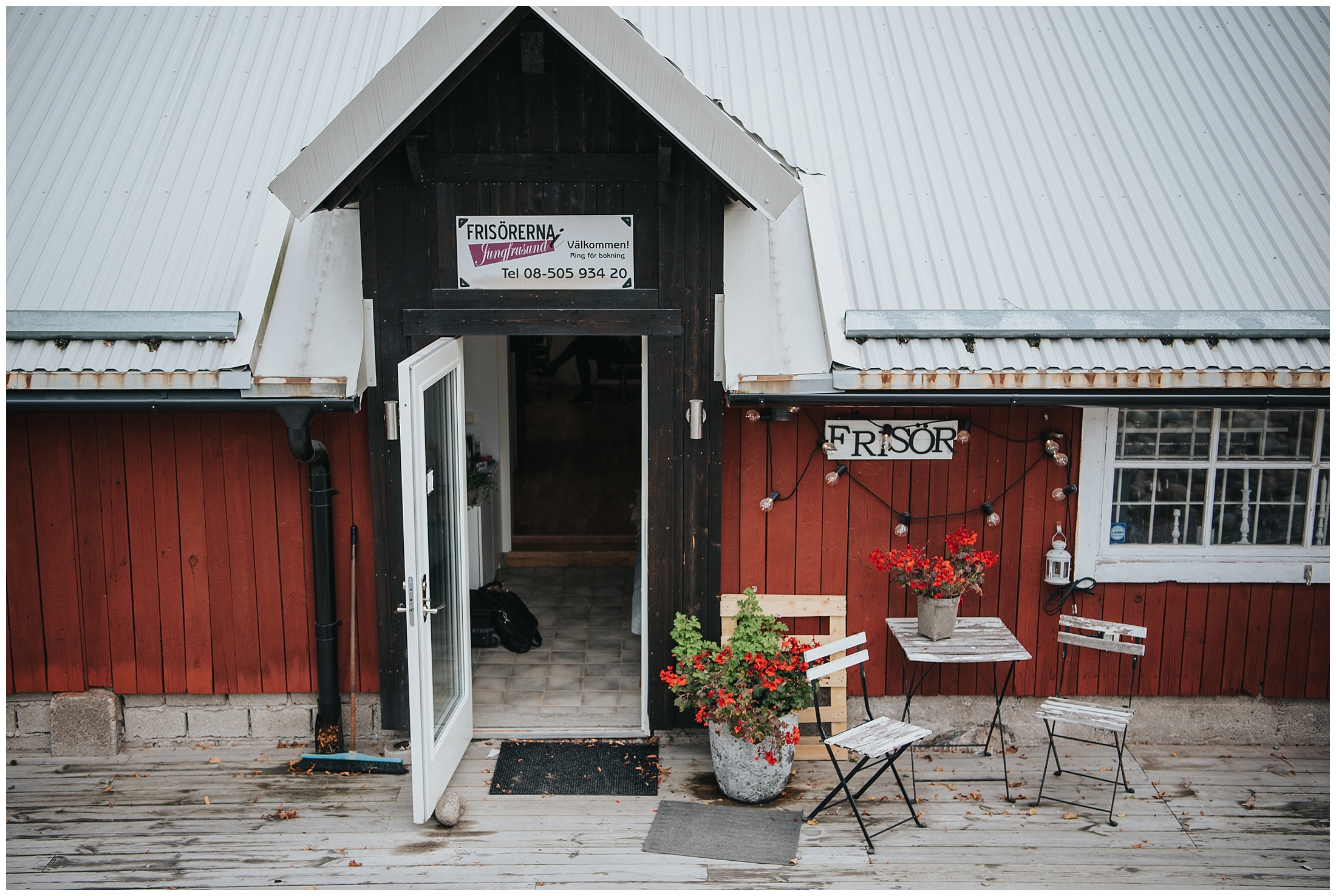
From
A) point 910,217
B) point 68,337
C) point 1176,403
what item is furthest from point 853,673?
Result: point 68,337

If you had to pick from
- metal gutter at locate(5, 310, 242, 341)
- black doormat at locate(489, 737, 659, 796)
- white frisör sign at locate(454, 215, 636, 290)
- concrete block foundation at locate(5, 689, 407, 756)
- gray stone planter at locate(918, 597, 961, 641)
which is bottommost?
black doormat at locate(489, 737, 659, 796)

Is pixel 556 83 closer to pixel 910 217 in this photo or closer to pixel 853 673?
pixel 910 217

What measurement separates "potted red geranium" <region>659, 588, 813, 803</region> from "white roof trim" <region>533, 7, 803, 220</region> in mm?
2404

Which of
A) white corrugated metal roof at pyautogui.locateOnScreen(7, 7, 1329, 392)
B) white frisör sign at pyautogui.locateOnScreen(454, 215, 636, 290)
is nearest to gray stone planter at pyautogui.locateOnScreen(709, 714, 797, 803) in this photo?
white corrugated metal roof at pyautogui.locateOnScreen(7, 7, 1329, 392)

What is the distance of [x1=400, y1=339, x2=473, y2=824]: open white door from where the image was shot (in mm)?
5340

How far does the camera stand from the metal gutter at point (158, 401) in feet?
18.5

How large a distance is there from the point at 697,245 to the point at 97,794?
4737 mm

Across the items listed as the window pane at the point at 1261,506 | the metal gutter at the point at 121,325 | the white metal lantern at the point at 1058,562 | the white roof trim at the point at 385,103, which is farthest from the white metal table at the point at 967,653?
the metal gutter at the point at 121,325

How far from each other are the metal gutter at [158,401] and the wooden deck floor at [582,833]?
2.25 metres

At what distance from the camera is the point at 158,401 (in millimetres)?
5668

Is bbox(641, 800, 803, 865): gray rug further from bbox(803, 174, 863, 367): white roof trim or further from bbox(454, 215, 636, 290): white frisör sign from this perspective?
bbox(454, 215, 636, 290): white frisör sign

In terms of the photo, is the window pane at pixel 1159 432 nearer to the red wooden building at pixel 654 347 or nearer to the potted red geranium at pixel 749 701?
the red wooden building at pixel 654 347

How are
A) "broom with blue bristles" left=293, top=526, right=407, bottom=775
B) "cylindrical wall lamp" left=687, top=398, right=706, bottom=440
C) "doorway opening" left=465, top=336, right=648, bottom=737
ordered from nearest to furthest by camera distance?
"cylindrical wall lamp" left=687, top=398, right=706, bottom=440, "broom with blue bristles" left=293, top=526, right=407, bottom=775, "doorway opening" left=465, top=336, right=648, bottom=737

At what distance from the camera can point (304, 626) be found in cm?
645
